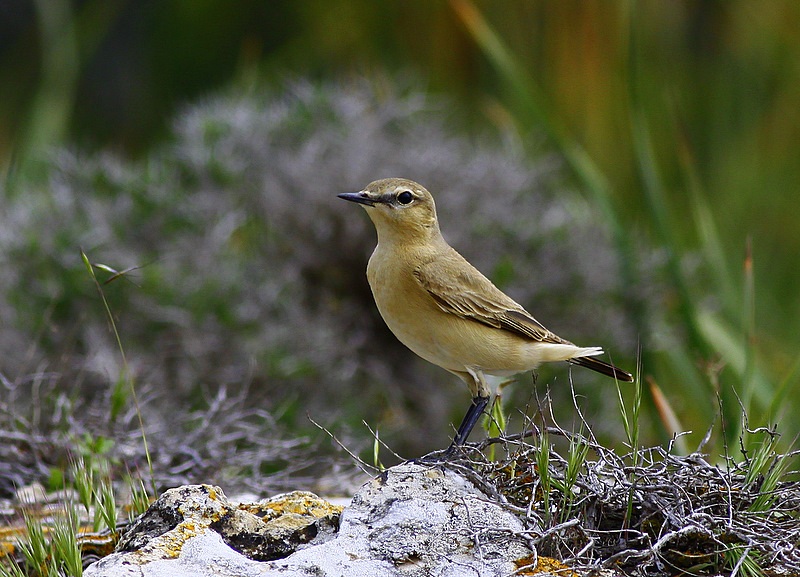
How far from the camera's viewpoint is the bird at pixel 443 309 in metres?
3.69

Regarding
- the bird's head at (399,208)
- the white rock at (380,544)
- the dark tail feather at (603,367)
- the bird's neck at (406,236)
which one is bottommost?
the dark tail feather at (603,367)

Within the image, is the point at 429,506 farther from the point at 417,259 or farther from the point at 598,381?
the point at 598,381

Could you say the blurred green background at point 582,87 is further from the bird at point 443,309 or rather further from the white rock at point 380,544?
the white rock at point 380,544

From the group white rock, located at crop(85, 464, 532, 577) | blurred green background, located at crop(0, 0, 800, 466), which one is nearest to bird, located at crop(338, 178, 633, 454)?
white rock, located at crop(85, 464, 532, 577)

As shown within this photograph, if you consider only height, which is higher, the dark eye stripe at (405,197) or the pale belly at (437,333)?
the dark eye stripe at (405,197)

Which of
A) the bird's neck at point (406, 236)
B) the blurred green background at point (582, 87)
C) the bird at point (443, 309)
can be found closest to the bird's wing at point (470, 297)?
the bird at point (443, 309)

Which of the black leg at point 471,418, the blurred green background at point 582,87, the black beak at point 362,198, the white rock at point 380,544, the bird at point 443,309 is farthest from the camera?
the blurred green background at point 582,87

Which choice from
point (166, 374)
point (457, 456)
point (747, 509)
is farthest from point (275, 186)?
point (747, 509)

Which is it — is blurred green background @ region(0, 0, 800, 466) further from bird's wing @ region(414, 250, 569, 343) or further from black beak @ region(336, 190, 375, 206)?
black beak @ region(336, 190, 375, 206)

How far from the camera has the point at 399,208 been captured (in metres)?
4.02

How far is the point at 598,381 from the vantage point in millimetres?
7062

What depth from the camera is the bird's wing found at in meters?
3.77

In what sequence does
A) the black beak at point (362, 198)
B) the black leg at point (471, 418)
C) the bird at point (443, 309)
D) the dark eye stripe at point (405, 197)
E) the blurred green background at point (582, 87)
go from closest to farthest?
the black leg at point (471, 418) < the bird at point (443, 309) < the black beak at point (362, 198) < the dark eye stripe at point (405, 197) < the blurred green background at point (582, 87)

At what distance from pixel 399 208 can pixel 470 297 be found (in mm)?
466
